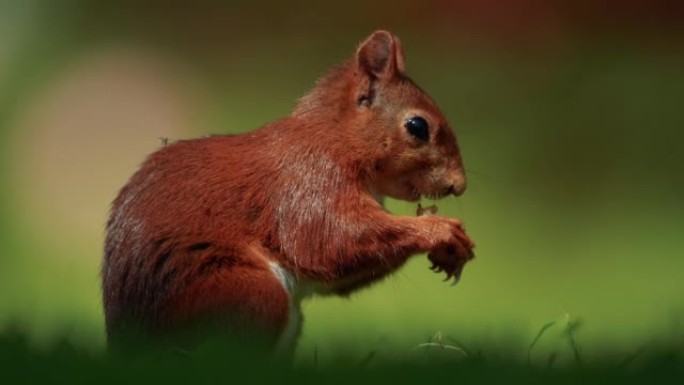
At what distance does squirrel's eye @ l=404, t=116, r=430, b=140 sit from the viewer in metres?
3.31

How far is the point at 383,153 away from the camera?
328 centimetres

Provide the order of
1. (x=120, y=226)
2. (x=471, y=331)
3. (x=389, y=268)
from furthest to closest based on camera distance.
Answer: (x=471, y=331)
(x=389, y=268)
(x=120, y=226)

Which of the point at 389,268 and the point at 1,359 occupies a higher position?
the point at 389,268

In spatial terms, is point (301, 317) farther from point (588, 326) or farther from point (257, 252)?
point (588, 326)

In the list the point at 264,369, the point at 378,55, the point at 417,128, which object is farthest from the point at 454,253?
the point at 264,369

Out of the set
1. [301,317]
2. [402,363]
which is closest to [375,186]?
[301,317]

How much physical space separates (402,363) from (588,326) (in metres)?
1.37

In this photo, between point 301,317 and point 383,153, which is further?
point 383,153

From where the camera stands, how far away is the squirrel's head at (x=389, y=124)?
3.29 metres

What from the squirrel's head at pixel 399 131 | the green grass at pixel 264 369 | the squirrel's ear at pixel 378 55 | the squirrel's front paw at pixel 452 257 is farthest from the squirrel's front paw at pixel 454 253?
the green grass at pixel 264 369

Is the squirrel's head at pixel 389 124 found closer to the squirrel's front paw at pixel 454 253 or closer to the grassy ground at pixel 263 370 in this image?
the squirrel's front paw at pixel 454 253

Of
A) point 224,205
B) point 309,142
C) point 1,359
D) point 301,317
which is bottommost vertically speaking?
point 1,359

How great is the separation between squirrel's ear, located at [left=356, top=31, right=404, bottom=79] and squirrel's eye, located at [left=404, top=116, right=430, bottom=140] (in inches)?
5.0

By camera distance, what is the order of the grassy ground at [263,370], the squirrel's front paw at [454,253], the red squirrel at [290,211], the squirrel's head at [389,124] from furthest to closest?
the squirrel's head at [389,124]
the squirrel's front paw at [454,253]
the red squirrel at [290,211]
the grassy ground at [263,370]
